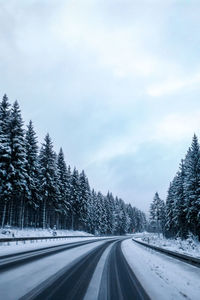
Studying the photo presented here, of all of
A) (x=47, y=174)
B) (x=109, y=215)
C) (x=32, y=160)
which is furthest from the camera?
(x=109, y=215)

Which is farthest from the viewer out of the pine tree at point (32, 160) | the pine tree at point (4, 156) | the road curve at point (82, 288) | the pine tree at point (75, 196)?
the pine tree at point (75, 196)

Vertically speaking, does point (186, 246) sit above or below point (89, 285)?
below

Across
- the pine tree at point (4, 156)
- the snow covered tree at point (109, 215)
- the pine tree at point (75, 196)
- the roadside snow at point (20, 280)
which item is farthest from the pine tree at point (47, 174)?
the snow covered tree at point (109, 215)

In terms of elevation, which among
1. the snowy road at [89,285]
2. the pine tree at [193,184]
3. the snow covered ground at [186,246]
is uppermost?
the pine tree at [193,184]

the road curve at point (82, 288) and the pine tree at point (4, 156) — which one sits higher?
the pine tree at point (4, 156)

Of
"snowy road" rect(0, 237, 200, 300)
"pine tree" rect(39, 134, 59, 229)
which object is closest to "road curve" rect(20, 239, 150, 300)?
"snowy road" rect(0, 237, 200, 300)

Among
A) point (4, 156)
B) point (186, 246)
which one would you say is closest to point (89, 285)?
point (186, 246)

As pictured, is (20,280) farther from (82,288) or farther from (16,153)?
(16,153)

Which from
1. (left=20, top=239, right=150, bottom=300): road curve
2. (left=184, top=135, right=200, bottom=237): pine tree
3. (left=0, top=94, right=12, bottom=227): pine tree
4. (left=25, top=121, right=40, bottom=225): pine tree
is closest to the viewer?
(left=20, top=239, right=150, bottom=300): road curve

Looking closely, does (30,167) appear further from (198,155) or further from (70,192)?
(198,155)

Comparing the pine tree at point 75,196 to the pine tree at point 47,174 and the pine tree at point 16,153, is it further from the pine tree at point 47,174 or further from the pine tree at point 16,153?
the pine tree at point 16,153

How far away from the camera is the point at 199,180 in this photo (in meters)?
31.3

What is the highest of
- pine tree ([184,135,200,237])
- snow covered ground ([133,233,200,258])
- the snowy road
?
A: pine tree ([184,135,200,237])

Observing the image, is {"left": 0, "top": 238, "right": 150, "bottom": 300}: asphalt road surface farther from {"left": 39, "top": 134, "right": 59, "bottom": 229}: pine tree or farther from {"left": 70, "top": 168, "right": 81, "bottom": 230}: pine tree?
{"left": 70, "top": 168, "right": 81, "bottom": 230}: pine tree
